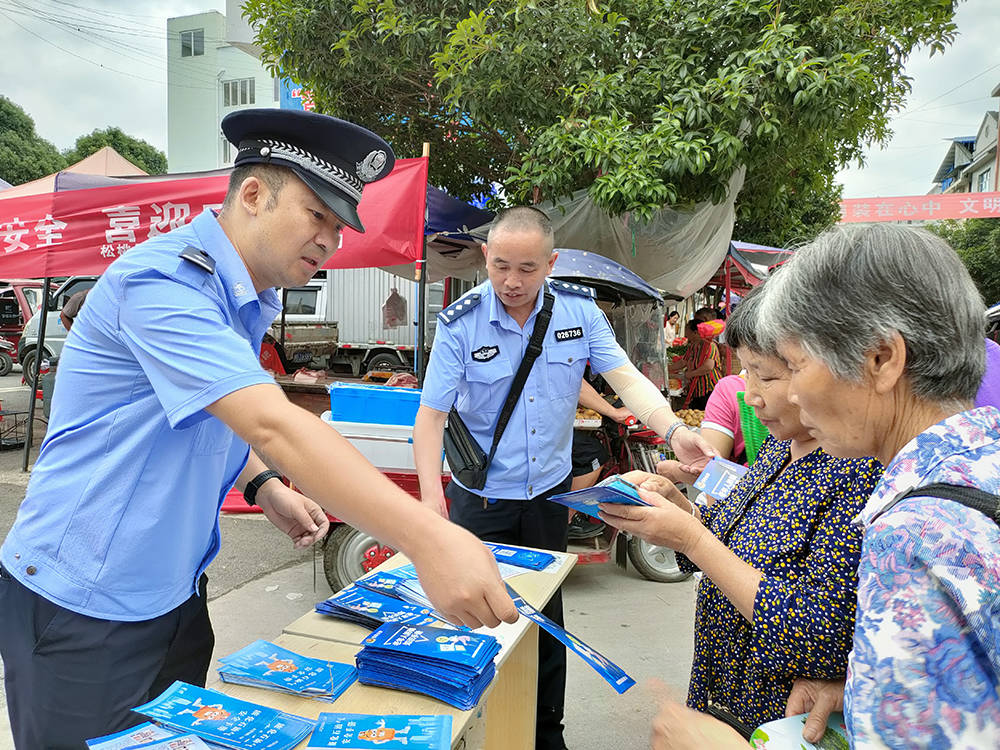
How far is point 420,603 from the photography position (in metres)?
1.86

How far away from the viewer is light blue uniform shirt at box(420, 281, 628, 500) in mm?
2705

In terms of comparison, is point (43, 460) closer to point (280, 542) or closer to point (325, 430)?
point (325, 430)

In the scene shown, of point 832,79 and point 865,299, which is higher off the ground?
point 832,79

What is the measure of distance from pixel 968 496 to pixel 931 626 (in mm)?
158

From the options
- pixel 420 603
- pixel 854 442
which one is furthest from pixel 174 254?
pixel 854 442

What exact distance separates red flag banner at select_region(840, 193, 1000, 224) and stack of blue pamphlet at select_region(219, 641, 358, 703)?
17116 millimetres

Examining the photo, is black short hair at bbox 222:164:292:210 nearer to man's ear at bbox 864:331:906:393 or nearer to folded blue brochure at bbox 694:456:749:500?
man's ear at bbox 864:331:906:393

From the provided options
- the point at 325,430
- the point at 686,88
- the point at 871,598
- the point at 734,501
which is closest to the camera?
the point at 871,598

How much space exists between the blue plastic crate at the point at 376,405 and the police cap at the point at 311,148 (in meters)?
2.47

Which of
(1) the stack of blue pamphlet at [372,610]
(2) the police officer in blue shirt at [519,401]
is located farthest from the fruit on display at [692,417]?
(1) the stack of blue pamphlet at [372,610]

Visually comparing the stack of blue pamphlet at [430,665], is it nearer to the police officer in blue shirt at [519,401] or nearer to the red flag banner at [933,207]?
the police officer in blue shirt at [519,401]

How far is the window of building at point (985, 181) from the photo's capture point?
136 feet

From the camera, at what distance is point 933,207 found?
51.6ft

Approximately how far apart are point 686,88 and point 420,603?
5329mm
